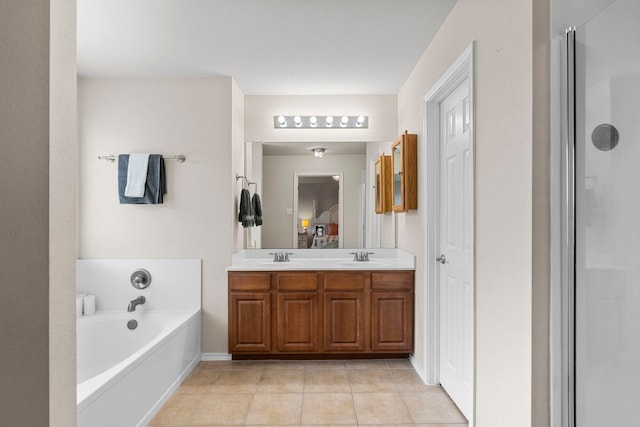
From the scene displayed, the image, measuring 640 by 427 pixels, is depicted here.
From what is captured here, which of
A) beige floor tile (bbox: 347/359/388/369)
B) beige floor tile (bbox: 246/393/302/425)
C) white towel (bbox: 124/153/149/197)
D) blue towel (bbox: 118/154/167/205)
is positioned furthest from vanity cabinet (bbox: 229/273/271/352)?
white towel (bbox: 124/153/149/197)

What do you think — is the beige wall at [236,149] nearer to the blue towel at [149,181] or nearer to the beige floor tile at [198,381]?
the blue towel at [149,181]

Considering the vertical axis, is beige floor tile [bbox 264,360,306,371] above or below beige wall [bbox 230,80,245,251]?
below

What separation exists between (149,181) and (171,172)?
19 centimetres

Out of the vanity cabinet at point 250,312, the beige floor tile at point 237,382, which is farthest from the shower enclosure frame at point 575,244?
the vanity cabinet at point 250,312

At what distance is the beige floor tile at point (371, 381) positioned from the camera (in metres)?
2.71

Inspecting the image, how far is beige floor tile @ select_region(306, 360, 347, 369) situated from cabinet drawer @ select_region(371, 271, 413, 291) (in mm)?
688

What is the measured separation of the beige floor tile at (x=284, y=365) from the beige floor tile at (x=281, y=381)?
5cm

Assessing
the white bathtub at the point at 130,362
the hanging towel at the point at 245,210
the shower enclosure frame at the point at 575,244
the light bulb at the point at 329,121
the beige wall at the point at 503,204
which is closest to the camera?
the shower enclosure frame at the point at 575,244

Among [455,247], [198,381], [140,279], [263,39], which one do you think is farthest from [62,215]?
[140,279]

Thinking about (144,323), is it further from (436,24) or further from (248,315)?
(436,24)

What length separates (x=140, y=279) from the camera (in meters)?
3.26

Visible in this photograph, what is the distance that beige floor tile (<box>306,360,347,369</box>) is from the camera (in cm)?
312

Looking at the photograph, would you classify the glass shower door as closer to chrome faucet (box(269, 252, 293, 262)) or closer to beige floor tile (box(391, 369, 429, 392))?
beige floor tile (box(391, 369, 429, 392))

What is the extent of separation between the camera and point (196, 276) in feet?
10.8
